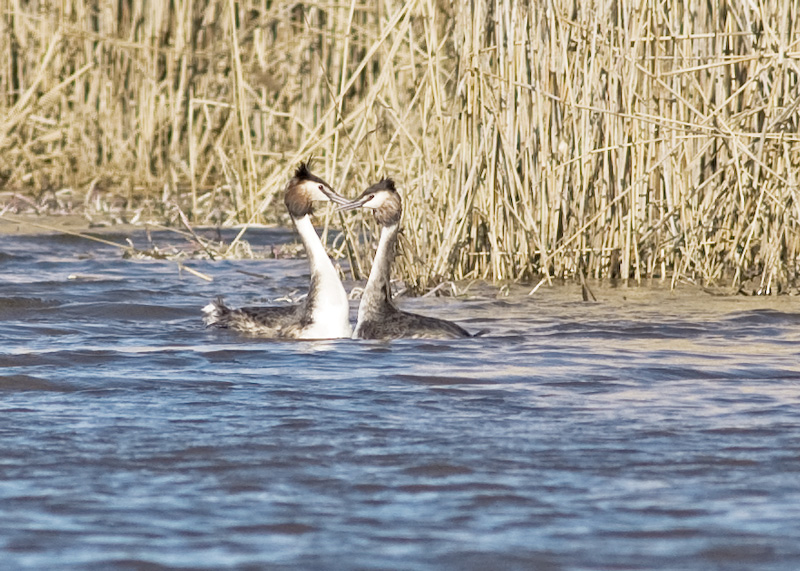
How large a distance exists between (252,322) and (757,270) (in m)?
2.94

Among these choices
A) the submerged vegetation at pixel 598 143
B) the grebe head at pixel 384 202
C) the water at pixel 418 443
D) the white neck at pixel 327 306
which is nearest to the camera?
the water at pixel 418 443

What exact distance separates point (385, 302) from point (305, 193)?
946 mm

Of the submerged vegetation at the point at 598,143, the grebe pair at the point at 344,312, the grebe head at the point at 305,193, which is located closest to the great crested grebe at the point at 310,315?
the grebe pair at the point at 344,312

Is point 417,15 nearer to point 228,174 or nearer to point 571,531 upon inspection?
point 228,174

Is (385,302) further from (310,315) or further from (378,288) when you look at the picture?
(310,315)

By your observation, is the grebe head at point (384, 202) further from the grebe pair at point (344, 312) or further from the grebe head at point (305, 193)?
the grebe head at point (305, 193)

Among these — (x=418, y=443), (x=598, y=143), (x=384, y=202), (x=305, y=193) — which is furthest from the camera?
(x=598, y=143)

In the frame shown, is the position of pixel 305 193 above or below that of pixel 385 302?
above

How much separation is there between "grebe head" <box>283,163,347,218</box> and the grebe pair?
0.66 ft

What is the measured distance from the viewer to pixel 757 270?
8727mm

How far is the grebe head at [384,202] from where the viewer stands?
802 cm

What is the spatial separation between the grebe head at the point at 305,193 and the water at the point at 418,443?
823 millimetres

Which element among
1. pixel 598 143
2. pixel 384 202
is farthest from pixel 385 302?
pixel 598 143

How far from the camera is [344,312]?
7.66 metres
